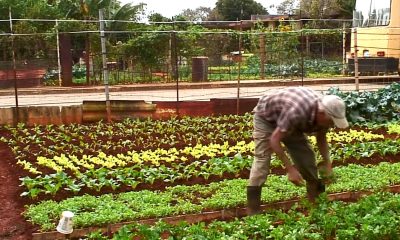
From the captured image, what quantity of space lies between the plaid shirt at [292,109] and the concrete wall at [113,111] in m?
7.37

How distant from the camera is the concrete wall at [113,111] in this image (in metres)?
12.0

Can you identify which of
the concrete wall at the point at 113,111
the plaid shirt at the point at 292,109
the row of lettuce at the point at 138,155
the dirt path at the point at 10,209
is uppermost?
the plaid shirt at the point at 292,109

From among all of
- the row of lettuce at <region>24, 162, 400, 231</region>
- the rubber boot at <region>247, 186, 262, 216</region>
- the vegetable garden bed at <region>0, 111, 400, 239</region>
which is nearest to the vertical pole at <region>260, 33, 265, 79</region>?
the vegetable garden bed at <region>0, 111, 400, 239</region>

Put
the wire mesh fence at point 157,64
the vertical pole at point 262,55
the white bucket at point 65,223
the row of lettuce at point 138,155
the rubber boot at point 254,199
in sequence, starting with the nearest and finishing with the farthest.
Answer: the white bucket at point 65,223 < the rubber boot at point 254,199 < the row of lettuce at point 138,155 < the wire mesh fence at point 157,64 < the vertical pole at point 262,55

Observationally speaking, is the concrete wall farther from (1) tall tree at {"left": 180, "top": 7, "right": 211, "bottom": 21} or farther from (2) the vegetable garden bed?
(1) tall tree at {"left": 180, "top": 7, "right": 211, "bottom": 21}

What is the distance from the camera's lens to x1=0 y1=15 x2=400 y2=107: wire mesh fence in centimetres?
1709

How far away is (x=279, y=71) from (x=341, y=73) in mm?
2918

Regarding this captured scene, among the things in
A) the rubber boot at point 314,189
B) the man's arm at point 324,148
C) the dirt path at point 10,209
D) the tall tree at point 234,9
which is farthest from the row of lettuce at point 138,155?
the tall tree at point 234,9

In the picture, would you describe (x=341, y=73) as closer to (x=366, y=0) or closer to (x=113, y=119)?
(x=366, y=0)

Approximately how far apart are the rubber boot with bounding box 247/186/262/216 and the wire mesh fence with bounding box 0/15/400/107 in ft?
32.2

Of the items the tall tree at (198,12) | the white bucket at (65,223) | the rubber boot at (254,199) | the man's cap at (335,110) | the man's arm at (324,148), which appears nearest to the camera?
the white bucket at (65,223)

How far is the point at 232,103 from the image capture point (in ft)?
43.2

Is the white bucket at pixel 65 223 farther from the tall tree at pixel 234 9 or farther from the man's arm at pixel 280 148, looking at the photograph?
the tall tree at pixel 234 9

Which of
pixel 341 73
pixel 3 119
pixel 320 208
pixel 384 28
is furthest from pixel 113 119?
pixel 341 73
